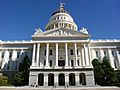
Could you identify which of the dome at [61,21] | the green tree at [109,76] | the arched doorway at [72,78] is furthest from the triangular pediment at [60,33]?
the dome at [61,21]

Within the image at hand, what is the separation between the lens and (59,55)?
58.1 m

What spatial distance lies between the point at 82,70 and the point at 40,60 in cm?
1319

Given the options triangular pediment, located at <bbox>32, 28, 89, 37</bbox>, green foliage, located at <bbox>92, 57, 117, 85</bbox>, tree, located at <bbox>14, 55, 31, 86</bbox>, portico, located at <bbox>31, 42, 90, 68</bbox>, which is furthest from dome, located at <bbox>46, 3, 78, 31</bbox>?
green foliage, located at <bbox>92, 57, 117, 85</bbox>

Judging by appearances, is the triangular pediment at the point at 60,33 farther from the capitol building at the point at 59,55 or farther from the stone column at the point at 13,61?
the stone column at the point at 13,61

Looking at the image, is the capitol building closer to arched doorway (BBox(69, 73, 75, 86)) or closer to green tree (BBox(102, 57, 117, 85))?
arched doorway (BBox(69, 73, 75, 86))

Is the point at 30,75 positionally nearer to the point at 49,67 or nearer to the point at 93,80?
the point at 49,67

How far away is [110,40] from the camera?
212 ft

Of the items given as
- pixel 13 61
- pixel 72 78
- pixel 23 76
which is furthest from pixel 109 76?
pixel 13 61

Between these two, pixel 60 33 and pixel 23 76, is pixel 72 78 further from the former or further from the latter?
pixel 60 33

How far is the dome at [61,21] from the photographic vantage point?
74.2m

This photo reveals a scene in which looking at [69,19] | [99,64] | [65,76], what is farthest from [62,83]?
[69,19]

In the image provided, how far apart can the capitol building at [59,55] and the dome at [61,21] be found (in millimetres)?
14224

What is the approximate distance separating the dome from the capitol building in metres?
14.2

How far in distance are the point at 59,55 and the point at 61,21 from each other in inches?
801
